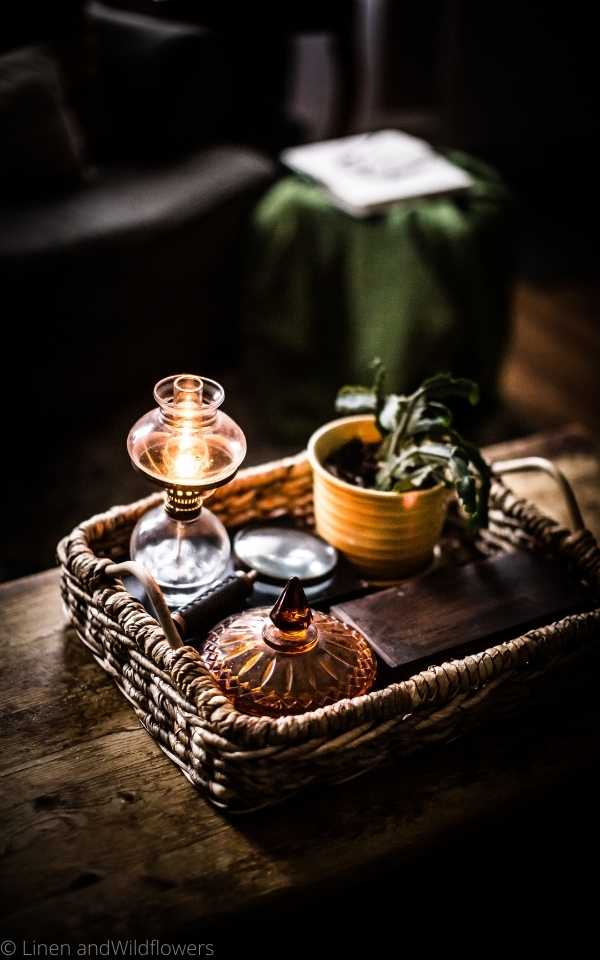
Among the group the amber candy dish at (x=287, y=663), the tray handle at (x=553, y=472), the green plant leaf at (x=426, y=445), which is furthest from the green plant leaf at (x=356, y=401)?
the amber candy dish at (x=287, y=663)

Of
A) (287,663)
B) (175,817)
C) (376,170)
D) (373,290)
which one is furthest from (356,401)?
(376,170)

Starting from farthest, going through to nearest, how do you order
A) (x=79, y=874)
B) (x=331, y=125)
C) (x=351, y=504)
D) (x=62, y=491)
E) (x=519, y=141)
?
(x=519, y=141), (x=331, y=125), (x=62, y=491), (x=351, y=504), (x=79, y=874)

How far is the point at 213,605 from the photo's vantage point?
883 millimetres

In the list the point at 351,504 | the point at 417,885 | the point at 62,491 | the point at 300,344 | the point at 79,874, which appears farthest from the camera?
the point at 300,344

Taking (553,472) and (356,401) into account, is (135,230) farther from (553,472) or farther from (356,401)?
(553,472)

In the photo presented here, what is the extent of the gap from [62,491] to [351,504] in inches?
39.1

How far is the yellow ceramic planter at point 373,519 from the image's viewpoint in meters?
0.95

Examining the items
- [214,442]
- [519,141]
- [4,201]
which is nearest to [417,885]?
[214,442]

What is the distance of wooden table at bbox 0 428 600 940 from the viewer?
71 cm

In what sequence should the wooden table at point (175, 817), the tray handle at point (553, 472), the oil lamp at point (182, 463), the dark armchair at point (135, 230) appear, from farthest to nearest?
1. the dark armchair at point (135, 230)
2. the tray handle at point (553, 472)
3. the oil lamp at point (182, 463)
4. the wooden table at point (175, 817)

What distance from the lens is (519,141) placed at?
3.35 metres

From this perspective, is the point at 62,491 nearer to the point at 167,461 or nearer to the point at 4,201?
the point at 4,201

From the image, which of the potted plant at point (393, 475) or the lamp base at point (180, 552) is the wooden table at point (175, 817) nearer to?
the lamp base at point (180, 552)

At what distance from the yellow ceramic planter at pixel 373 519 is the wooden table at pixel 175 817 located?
214mm
